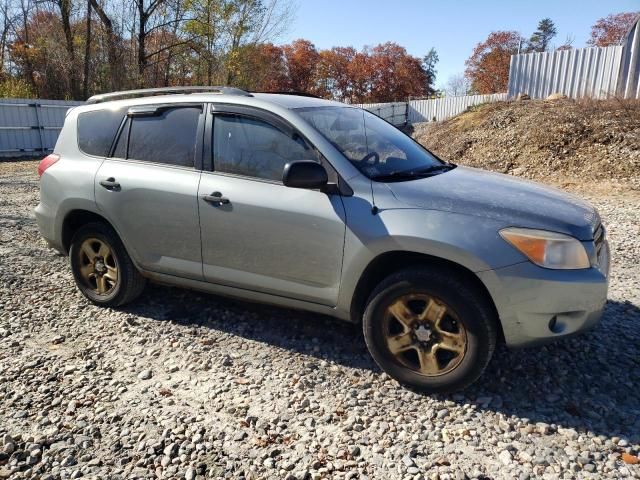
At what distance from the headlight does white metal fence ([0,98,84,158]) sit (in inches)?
713

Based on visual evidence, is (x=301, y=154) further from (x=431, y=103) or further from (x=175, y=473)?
(x=431, y=103)

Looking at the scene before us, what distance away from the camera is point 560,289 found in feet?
8.79

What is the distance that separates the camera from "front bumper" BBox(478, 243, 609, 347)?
268cm

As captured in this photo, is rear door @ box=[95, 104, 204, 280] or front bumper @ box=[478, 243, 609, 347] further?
rear door @ box=[95, 104, 204, 280]

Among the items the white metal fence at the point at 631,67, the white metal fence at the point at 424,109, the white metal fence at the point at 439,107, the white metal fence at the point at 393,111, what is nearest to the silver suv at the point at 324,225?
the white metal fence at the point at 631,67

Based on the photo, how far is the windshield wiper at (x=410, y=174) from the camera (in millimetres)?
3213

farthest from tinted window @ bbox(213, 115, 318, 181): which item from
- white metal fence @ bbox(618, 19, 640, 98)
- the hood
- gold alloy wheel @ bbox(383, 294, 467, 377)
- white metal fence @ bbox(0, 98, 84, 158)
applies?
white metal fence @ bbox(0, 98, 84, 158)

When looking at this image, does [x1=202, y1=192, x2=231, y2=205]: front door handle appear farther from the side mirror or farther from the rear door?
the side mirror

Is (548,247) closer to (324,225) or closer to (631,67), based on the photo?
(324,225)

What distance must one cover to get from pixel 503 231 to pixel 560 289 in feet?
1.43

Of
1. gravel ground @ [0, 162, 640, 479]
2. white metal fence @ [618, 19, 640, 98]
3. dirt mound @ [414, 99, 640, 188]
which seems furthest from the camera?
white metal fence @ [618, 19, 640, 98]

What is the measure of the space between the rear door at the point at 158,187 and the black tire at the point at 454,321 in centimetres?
146

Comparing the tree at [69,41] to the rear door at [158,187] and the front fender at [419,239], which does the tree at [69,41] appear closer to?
the rear door at [158,187]

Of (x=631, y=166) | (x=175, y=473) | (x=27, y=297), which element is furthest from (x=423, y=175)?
(x=631, y=166)
